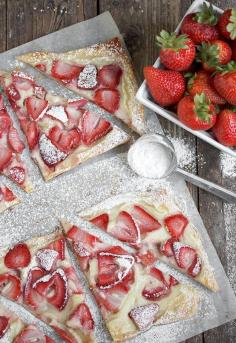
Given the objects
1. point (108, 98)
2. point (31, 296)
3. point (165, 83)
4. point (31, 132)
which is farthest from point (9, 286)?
point (165, 83)

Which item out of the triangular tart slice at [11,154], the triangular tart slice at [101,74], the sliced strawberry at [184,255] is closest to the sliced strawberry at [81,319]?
the sliced strawberry at [184,255]

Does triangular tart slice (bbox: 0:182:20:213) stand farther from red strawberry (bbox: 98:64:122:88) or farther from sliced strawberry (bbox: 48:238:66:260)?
red strawberry (bbox: 98:64:122:88)

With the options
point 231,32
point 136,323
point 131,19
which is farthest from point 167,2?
point 136,323

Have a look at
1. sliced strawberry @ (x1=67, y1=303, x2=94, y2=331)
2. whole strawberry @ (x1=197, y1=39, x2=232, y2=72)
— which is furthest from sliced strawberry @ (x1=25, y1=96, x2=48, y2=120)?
sliced strawberry @ (x1=67, y1=303, x2=94, y2=331)

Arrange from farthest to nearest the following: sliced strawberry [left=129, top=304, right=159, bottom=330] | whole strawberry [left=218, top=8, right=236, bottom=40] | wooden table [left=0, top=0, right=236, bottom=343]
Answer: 1. wooden table [left=0, top=0, right=236, bottom=343]
2. sliced strawberry [left=129, top=304, right=159, bottom=330]
3. whole strawberry [left=218, top=8, right=236, bottom=40]

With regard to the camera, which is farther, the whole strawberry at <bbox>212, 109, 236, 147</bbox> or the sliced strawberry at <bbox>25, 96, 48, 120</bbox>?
the sliced strawberry at <bbox>25, 96, 48, 120</bbox>

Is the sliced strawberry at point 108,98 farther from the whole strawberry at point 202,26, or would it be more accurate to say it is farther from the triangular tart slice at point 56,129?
the whole strawberry at point 202,26
